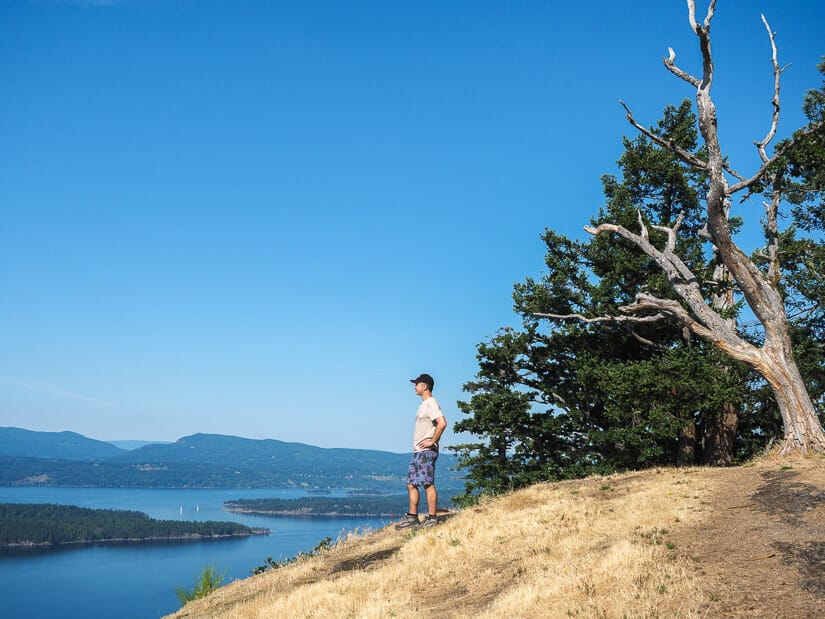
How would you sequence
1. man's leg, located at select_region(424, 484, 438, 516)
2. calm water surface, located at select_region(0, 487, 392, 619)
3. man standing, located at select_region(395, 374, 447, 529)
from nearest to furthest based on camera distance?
1. man standing, located at select_region(395, 374, 447, 529)
2. man's leg, located at select_region(424, 484, 438, 516)
3. calm water surface, located at select_region(0, 487, 392, 619)

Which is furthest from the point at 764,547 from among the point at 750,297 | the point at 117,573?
the point at 117,573

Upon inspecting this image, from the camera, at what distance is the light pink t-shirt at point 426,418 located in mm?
12180

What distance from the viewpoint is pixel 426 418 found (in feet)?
40.3

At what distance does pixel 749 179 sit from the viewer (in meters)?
17.2

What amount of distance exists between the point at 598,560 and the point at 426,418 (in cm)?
440

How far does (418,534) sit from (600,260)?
17642 millimetres

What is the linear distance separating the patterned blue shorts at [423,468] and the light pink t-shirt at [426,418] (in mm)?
154

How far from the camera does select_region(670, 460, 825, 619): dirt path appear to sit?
21.8 feet

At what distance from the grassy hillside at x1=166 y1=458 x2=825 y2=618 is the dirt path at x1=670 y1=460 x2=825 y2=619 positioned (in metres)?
0.02

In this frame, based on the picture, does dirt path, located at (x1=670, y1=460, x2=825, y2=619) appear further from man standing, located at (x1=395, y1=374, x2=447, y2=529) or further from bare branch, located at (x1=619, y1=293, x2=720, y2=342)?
bare branch, located at (x1=619, y1=293, x2=720, y2=342)

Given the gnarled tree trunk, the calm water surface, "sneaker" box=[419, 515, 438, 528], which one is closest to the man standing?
"sneaker" box=[419, 515, 438, 528]

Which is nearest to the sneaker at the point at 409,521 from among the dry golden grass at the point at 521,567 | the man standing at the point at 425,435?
the dry golden grass at the point at 521,567

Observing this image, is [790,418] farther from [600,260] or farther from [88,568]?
[88,568]

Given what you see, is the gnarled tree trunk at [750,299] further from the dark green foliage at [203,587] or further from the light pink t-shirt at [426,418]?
the dark green foliage at [203,587]
